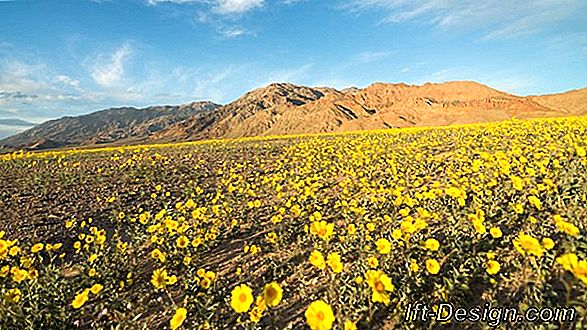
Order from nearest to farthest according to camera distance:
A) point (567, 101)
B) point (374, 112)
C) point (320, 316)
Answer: point (320, 316) → point (567, 101) → point (374, 112)

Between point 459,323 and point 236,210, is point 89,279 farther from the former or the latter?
point 459,323

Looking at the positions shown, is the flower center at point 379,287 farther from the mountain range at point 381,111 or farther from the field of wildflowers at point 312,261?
the mountain range at point 381,111

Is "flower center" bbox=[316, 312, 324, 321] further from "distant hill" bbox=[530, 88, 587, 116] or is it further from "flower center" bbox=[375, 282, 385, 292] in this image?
"distant hill" bbox=[530, 88, 587, 116]

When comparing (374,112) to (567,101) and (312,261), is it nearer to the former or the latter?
(567,101)

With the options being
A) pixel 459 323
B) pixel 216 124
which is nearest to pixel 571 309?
pixel 459 323

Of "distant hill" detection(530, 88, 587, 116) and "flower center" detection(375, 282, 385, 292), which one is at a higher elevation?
"distant hill" detection(530, 88, 587, 116)

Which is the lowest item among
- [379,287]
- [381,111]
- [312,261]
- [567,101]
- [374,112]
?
[379,287]

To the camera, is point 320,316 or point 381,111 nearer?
point 320,316

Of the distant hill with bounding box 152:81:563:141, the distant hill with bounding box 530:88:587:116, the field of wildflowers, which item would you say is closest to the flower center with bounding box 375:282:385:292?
the field of wildflowers

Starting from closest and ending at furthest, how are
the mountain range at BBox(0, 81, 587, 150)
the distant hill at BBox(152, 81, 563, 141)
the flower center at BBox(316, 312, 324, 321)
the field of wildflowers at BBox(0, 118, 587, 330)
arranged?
the flower center at BBox(316, 312, 324, 321) → the field of wildflowers at BBox(0, 118, 587, 330) → the mountain range at BBox(0, 81, 587, 150) → the distant hill at BBox(152, 81, 563, 141)

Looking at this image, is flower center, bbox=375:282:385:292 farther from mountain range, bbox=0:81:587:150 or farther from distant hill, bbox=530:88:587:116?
distant hill, bbox=530:88:587:116

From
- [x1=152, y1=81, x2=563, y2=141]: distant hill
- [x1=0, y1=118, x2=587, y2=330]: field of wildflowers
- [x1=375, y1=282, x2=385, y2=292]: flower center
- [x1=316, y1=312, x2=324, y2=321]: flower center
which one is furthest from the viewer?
[x1=152, y1=81, x2=563, y2=141]: distant hill

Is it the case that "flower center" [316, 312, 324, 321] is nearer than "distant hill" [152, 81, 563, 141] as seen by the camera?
Yes

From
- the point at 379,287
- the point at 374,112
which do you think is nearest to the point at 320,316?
the point at 379,287
